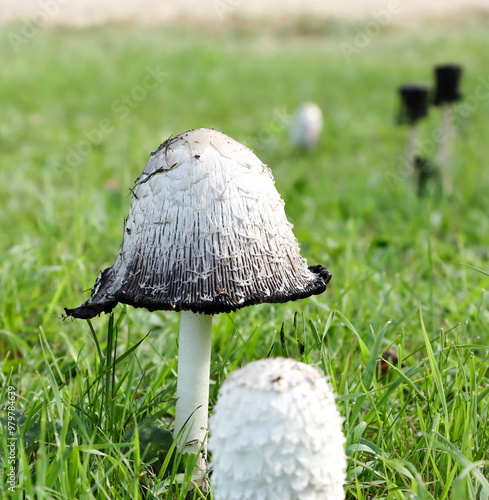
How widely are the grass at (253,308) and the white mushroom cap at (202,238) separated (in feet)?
1.20

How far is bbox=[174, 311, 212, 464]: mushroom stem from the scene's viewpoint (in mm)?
1969

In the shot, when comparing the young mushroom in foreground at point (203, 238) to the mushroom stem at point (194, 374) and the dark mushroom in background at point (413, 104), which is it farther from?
the dark mushroom in background at point (413, 104)

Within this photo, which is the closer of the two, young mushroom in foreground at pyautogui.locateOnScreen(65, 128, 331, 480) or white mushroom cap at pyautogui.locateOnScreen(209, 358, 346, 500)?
white mushroom cap at pyautogui.locateOnScreen(209, 358, 346, 500)


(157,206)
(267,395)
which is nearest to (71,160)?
(157,206)

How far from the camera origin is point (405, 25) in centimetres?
2514

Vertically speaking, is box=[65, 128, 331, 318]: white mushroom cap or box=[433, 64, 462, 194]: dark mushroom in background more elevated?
box=[433, 64, 462, 194]: dark mushroom in background

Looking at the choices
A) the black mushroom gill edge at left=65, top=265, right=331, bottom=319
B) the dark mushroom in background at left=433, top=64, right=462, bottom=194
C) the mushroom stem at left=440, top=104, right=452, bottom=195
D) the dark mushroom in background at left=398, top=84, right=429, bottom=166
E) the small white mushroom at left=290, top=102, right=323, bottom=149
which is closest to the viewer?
the black mushroom gill edge at left=65, top=265, right=331, bottom=319

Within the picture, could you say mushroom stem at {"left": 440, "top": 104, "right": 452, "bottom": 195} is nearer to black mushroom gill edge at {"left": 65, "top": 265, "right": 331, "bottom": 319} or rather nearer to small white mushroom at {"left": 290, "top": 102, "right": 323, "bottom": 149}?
small white mushroom at {"left": 290, "top": 102, "right": 323, "bottom": 149}

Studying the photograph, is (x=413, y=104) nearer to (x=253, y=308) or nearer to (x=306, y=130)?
(x=306, y=130)

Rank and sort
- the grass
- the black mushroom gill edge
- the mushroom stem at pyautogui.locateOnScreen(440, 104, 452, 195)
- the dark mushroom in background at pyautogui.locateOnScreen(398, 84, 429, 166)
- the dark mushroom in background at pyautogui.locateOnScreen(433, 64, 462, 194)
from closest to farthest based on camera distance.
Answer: the black mushroom gill edge < the grass < the dark mushroom in background at pyautogui.locateOnScreen(433, 64, 462, 194) < the mushroom stem at pyautogui.locateOnScreen(440, 104, 452, 195) < the dark mushroom in background at pyautogui.locateOnScreen(398, 84, 429, 166)

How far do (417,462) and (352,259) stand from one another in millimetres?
2155

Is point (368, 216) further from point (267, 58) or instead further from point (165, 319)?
point (267, 58)

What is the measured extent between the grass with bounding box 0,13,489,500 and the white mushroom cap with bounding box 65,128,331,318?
0.37 meters

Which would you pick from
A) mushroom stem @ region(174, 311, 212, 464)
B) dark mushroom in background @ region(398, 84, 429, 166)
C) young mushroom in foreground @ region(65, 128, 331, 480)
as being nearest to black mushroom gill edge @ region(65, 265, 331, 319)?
young mushroom in foreground @ region(65, 128, 331, 480)
